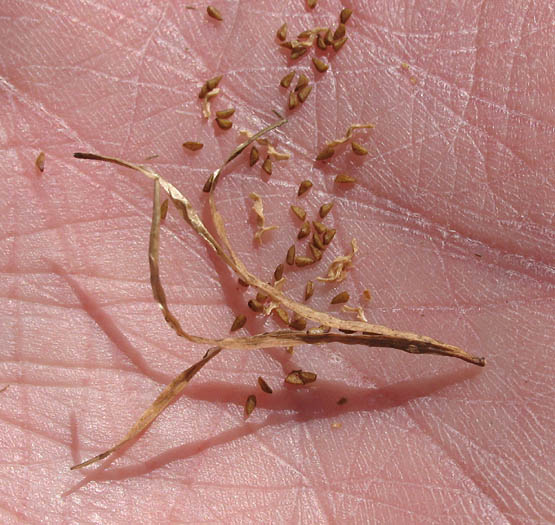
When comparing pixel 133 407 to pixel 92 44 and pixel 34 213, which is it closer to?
pixel 34 213

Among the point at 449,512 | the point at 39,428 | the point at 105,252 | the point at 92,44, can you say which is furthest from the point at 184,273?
the point at 449,512

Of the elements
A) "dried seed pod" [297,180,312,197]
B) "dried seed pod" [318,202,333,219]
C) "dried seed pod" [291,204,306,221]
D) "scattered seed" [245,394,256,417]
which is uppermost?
"dried seed pod" [297,180,312,197]

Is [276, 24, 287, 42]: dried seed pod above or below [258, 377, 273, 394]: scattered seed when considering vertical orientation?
above

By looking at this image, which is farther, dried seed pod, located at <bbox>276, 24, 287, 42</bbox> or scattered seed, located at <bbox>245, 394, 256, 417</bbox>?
dried seed pod, located at <bbox>276, 24, 287, 42</bbox>

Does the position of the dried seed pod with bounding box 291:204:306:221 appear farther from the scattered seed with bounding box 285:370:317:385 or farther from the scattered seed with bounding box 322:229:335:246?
the scattered seed with bounding box 285:370:317:385

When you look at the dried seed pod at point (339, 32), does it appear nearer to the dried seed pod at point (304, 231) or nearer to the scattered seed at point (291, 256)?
the dried seed pod at point (304, 231)

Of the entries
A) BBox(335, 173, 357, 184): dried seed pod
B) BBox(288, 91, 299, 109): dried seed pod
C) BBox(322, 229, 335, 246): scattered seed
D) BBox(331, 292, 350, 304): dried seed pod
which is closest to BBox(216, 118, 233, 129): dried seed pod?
BBox(288, 91, 299, 109): dried seed pod
